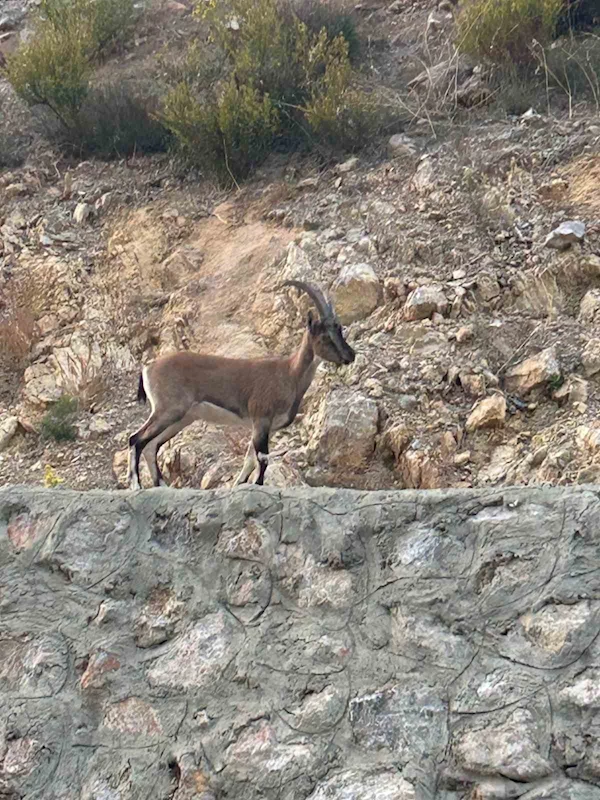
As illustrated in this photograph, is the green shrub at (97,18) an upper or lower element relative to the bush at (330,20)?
upper

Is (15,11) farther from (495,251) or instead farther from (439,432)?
(439,432)

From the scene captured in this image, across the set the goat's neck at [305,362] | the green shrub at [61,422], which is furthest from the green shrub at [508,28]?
the green shrub at [61,422]

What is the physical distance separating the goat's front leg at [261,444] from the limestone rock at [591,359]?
3.15 metres

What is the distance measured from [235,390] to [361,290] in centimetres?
312

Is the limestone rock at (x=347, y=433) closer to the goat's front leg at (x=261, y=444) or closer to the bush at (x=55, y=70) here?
the goat's front leg at (x=261, y=444)

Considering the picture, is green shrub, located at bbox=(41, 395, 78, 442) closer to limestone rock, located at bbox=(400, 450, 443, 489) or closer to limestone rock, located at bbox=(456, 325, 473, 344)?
limestone rock, located at bbox=(400, 450, 443, 489)

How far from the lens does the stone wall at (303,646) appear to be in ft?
14.9

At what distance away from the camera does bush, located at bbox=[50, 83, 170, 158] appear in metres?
15.4

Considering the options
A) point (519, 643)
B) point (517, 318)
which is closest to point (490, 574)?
point (519, 643)

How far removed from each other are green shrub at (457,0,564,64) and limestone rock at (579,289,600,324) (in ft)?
17.9

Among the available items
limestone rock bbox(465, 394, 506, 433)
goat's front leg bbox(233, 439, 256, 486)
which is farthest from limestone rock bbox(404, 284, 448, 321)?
goat's front leg bbox(233, 439, 256, 486)

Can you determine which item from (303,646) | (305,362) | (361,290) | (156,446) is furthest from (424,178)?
(303,646)

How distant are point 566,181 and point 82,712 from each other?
9096 millimetres

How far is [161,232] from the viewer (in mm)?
13688
